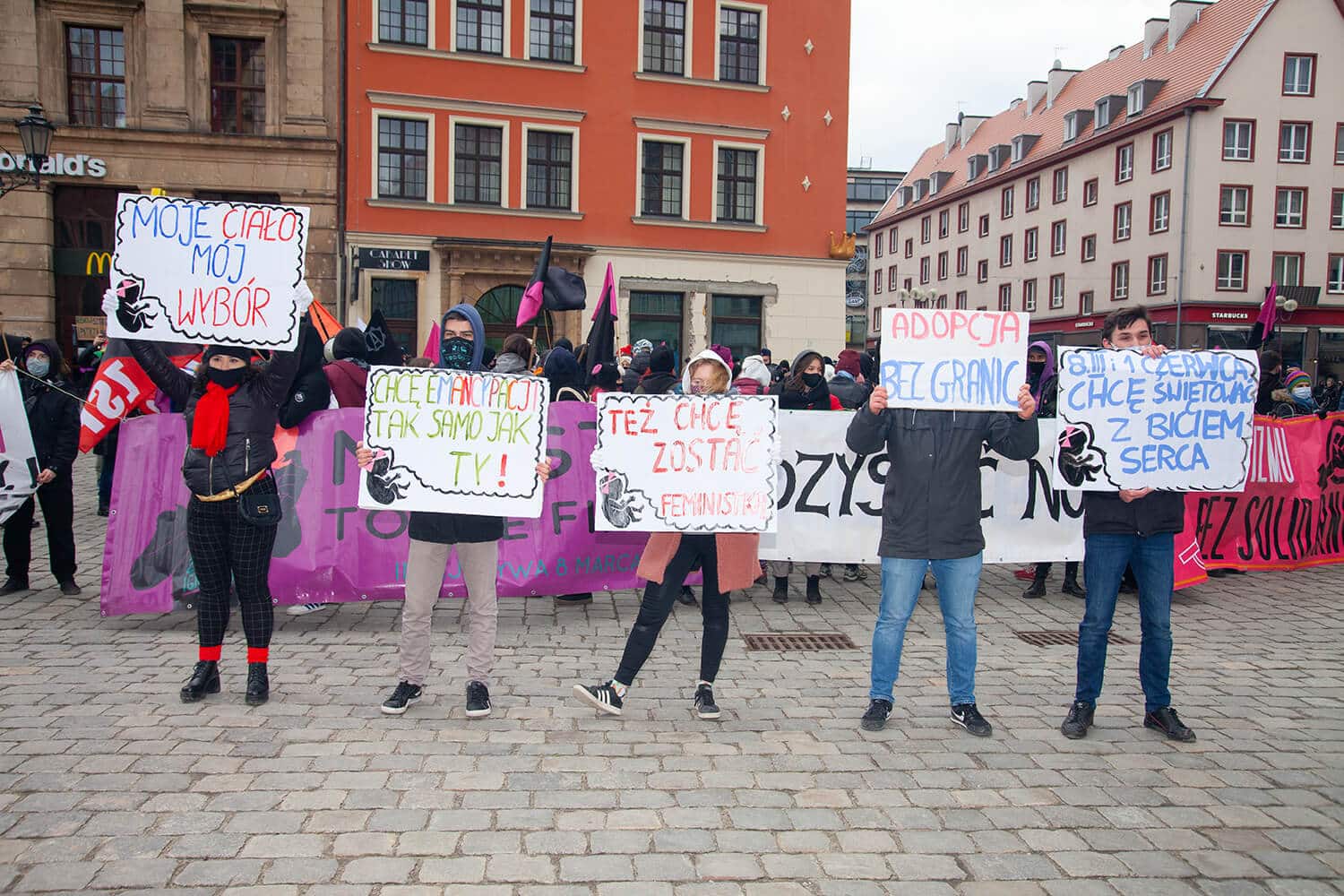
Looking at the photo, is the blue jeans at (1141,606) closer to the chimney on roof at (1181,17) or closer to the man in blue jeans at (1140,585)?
the man in blue jeans at (1140,585)

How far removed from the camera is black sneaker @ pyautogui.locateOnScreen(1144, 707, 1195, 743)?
503 cm

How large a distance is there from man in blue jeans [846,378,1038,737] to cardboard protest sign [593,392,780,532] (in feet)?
1.85

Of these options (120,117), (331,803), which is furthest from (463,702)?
(120,117)

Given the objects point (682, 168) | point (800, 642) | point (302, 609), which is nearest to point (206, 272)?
point (302, 609)

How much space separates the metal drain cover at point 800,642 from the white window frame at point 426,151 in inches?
778

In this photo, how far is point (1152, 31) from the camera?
5128 cm

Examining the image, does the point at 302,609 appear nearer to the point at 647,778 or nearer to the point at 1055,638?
the point at 647,778

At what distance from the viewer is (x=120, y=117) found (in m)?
23.0

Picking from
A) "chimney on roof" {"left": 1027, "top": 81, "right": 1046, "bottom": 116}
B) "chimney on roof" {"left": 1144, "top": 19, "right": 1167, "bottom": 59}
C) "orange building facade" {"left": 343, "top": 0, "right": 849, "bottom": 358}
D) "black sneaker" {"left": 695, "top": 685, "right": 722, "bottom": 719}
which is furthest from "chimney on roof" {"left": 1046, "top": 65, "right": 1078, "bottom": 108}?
"black sneaker" {"left": 695, "top": 685, "right": 722, "bottom": 719}

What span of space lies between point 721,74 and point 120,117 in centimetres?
1460

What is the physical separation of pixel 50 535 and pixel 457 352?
4566 millimetres

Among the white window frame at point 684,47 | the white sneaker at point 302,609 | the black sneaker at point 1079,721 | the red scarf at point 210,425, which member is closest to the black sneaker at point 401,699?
the red scarf at point 210,425

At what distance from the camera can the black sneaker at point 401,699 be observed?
5203mm

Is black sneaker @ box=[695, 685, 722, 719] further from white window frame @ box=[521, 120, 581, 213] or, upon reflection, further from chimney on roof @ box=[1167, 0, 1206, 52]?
chimney on roof @ box=[1167, 0, 1206, 52]
